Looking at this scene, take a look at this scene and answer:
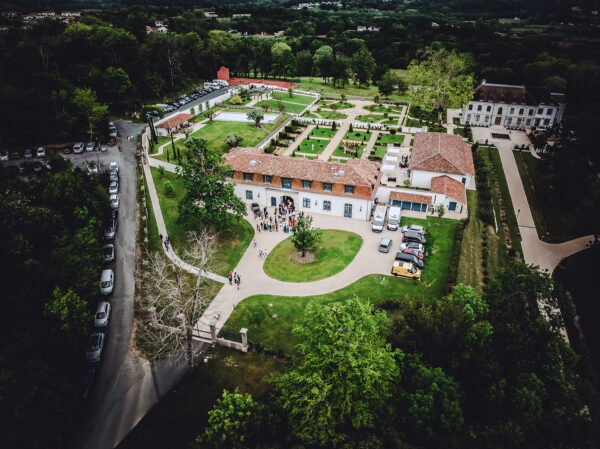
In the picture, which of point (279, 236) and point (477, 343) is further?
point (279, 236)

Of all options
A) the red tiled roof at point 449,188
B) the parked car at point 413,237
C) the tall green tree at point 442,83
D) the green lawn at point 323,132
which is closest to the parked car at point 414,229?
the parked car at point 413,237

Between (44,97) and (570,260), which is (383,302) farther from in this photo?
(44,97)

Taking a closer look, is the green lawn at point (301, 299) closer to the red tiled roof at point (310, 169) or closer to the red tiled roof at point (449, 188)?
the red tiled roof at point (449, 188)

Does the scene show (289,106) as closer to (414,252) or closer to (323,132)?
(323,132)

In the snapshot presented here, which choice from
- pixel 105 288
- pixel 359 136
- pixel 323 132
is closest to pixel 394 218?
pixel 105 288

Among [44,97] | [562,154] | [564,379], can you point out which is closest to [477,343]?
[564,379]

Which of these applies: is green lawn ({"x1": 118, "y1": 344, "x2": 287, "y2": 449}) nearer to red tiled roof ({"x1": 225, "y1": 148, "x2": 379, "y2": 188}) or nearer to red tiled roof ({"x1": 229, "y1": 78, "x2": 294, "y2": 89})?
Answer: red tiled roof ({"x1": 225, "y1": 148, "x2": 379, "y2": 188})

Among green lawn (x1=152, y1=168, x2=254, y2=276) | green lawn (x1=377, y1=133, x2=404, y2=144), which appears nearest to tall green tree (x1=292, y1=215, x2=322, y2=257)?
green lawn (x1=152, y1=168, x2=254, y2=276)
